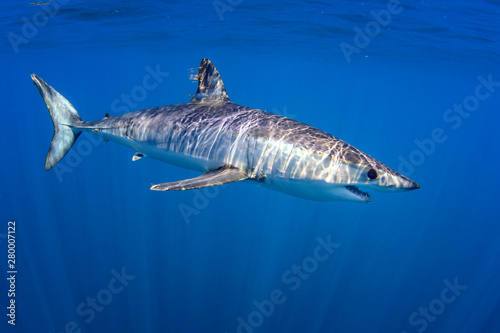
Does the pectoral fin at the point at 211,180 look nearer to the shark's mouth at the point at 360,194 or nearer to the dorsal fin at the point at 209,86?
the shark's mouth at the point at 360,194

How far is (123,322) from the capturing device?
32.9 feet

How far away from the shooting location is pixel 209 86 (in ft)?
21.0

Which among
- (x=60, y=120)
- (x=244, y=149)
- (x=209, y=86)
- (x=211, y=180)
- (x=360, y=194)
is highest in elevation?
(x=209, y=86)

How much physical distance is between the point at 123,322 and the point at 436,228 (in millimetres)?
20783

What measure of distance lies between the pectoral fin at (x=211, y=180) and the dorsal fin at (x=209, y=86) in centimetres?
207

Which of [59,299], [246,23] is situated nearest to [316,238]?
[59,299]

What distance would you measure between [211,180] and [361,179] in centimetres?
211

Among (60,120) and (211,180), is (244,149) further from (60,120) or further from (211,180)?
(60,120)

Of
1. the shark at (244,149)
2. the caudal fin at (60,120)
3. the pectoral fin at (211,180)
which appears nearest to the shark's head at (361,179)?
the shark at (244,149)

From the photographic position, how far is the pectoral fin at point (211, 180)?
13.5 feet

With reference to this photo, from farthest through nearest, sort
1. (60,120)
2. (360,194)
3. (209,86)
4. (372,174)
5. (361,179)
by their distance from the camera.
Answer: (60,120)
(209,86)
(360,194)
(361,179)
(372,174)

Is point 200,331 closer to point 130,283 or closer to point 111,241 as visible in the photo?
point 130,283

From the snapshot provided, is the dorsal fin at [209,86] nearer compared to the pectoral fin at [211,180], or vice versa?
the pectoral fin at [211,180]

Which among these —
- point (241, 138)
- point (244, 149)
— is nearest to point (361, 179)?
point (244, 149)
